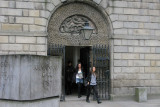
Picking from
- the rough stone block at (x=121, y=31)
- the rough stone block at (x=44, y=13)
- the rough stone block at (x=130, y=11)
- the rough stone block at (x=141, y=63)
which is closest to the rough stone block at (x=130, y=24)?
the rough stone block at (x=121, y=31)

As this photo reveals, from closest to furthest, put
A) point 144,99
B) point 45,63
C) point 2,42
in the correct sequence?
point 45,63, point 2,42, point 144,99

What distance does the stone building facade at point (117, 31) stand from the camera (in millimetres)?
10109

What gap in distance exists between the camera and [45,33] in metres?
10.2

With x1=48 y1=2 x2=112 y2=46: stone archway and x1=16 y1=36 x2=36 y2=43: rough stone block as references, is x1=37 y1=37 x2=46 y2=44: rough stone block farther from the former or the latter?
x1=48 y1=2 x2=112 y2=46: stone archway

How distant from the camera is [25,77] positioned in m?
5.20

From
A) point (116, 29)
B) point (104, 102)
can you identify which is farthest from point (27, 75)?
point (116, 29)

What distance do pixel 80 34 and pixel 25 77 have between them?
6069mm

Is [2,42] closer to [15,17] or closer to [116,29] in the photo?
[15,17]

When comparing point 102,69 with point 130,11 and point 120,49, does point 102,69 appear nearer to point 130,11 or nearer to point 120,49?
point 120,49

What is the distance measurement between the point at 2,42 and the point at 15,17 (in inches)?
47.9

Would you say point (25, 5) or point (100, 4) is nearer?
point (25, 5)

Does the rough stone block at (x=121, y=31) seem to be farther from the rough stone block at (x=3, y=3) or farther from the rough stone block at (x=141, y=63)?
the rough stone block at (x=3, y=3)

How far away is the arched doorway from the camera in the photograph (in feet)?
35.0

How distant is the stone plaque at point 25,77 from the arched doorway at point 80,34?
5.00 metres
